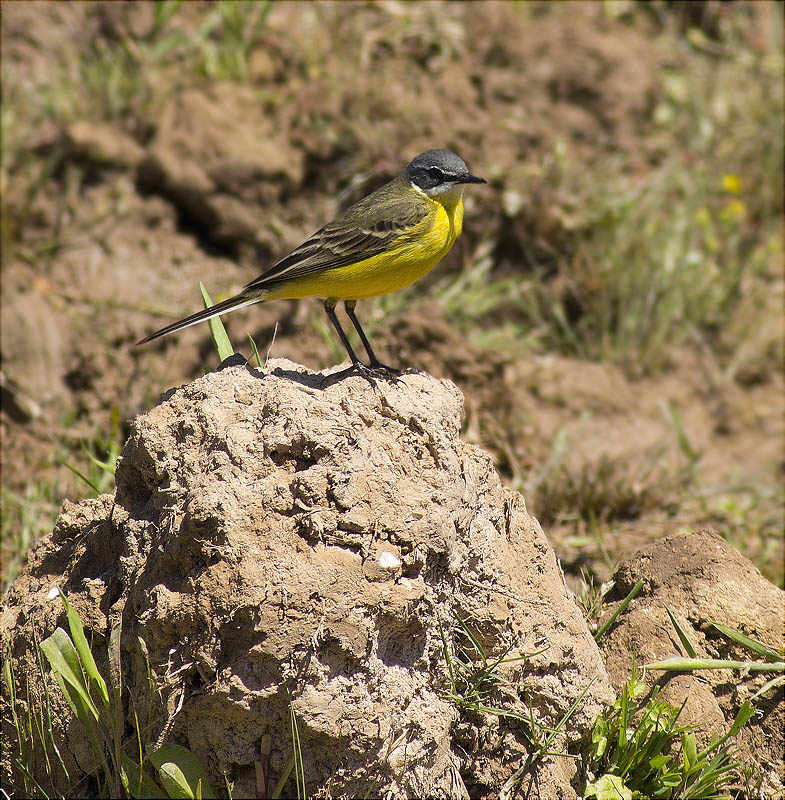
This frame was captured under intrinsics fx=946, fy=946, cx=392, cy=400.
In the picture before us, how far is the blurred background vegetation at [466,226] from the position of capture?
645cm

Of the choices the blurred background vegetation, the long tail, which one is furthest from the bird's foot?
the blurred background vegetation

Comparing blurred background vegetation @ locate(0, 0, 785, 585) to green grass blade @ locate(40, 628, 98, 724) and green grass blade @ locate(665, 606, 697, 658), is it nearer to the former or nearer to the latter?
green grass blade @ locate(665, 606, 697, 658)

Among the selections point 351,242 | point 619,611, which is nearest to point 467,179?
point 351,242

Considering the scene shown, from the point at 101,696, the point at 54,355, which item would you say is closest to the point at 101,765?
the point at 101,696

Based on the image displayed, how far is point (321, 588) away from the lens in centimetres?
331

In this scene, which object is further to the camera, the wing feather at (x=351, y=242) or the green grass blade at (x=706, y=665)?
the wing feather at (x=351, y=242)

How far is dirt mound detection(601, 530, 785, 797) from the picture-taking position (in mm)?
3939

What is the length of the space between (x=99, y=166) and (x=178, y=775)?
19.5 ft

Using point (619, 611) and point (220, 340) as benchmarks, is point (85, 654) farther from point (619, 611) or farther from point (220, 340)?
point (619, 611)

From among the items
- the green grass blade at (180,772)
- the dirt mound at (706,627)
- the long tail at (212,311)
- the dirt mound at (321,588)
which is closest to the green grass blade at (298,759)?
the dirt mound at (321,588)

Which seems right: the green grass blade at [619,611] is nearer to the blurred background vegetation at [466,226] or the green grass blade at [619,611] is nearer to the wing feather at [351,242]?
the blurred background vegetation at [466,226]

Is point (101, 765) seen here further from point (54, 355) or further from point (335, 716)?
point (54, 355)

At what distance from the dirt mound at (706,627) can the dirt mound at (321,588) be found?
331mm

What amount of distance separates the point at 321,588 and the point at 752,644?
194cm
